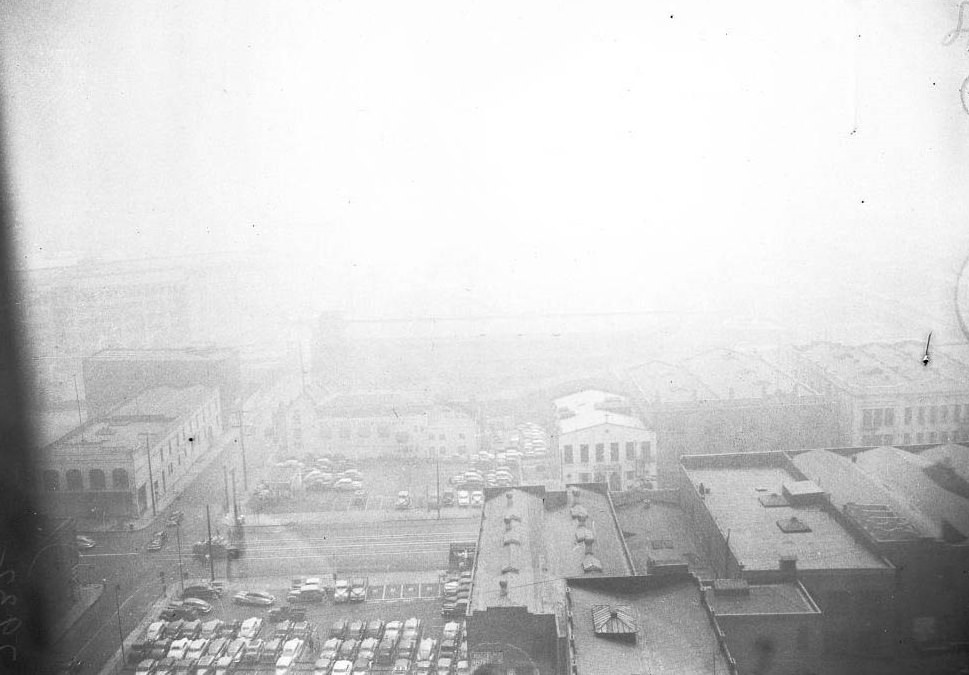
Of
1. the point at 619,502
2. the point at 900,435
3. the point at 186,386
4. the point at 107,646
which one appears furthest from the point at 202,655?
the point at 900,435

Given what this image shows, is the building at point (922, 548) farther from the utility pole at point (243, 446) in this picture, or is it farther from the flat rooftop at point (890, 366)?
the utility pole at point (243, 446)

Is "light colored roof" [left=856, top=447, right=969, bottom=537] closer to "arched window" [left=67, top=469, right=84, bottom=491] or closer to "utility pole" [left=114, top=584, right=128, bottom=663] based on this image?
"utility pole" [left=114, top=584, right=128, bottom=663]

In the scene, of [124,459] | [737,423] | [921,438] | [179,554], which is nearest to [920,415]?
[921,438]

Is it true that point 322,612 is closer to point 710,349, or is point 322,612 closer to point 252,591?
point 252,591

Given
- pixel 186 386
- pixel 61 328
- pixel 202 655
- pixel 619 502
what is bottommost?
pixel 202 655

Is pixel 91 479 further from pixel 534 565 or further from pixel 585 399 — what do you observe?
pixel 585 399

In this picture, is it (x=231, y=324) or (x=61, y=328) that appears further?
(x=231, y=324)

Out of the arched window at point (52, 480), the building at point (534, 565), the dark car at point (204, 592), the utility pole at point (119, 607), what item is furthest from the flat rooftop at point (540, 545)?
the arched window at point (52, 480)
